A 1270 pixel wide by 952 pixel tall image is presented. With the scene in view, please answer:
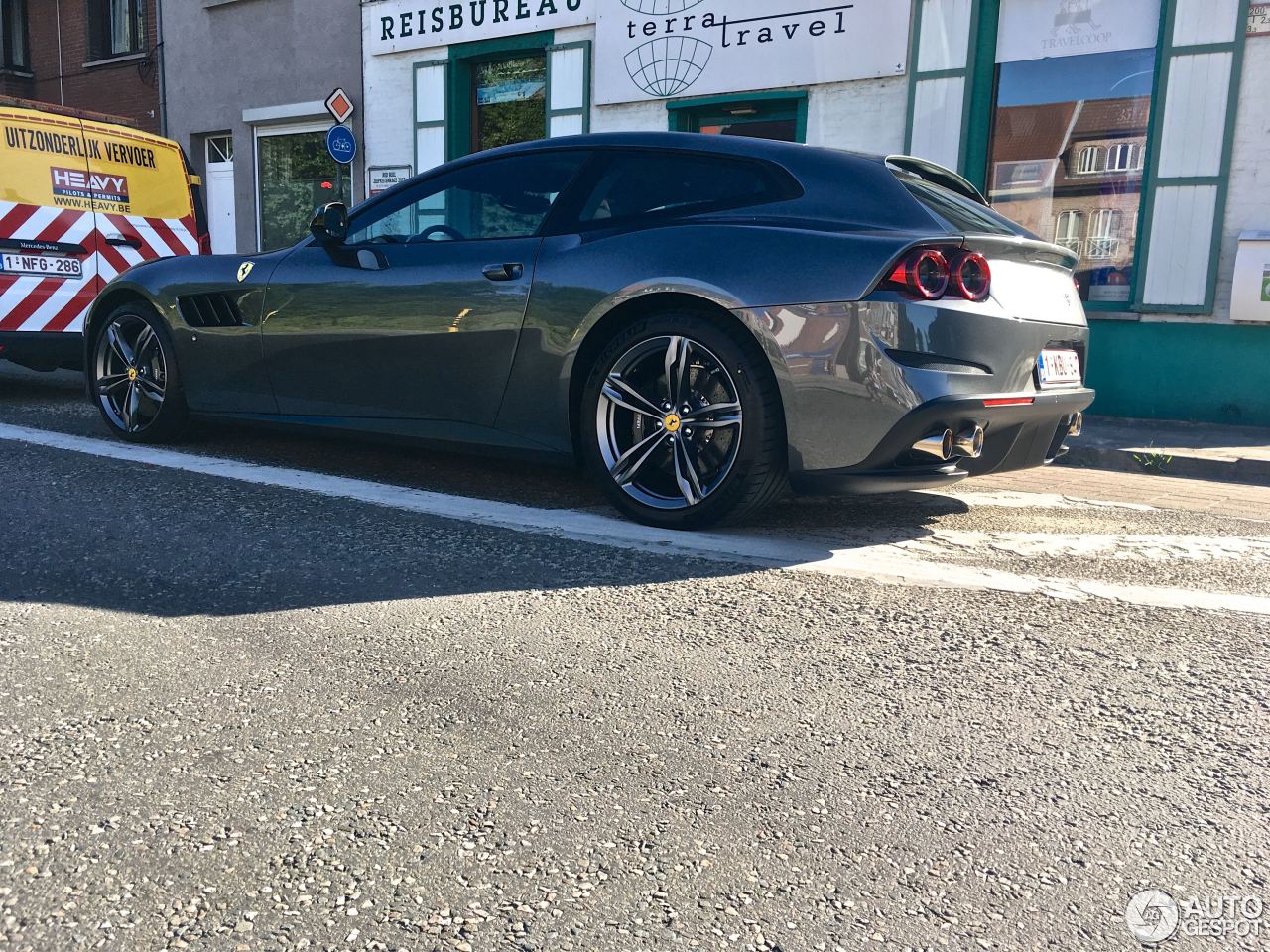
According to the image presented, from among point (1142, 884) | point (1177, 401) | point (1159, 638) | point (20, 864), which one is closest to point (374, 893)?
point (20, 864)

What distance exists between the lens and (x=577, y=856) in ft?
6.15

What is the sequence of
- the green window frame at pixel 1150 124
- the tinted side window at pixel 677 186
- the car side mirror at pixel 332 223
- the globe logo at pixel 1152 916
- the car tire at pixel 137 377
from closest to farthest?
the globe logo at pixel 1152 916 < the tinted side window at pixel 677 186 < the car side mirror at pixel 332 223 < the car tire at pixel 137 377 < the green window frame at pixel 1150 124

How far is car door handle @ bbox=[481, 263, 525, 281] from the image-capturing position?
14.9ft

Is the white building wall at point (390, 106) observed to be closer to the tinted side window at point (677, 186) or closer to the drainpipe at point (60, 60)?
the drainpipe at point (60, 60)

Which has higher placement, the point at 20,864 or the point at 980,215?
the point at 980,215

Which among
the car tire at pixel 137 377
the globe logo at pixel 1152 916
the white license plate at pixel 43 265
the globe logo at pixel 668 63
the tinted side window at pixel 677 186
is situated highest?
the globe logo at pixel 668 63

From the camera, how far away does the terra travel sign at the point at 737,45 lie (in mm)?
10148

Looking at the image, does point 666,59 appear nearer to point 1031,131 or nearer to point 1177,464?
point 1031,131

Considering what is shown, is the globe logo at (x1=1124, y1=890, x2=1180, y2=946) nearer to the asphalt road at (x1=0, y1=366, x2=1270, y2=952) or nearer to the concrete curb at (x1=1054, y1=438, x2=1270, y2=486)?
the asphalt road at (x1=0, y1=366, x2=1270, y2=952)

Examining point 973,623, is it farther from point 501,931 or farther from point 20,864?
point 20,864

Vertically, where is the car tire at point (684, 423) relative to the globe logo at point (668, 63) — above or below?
below

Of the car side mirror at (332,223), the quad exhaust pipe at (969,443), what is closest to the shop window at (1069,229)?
the quad exhaust pipe at (969,443)

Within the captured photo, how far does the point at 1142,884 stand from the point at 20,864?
1.73 metres

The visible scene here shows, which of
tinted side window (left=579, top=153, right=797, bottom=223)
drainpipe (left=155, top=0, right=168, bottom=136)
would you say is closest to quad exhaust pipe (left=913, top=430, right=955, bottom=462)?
tinted side window (left=579, top=153, right=797, bottom=223)
